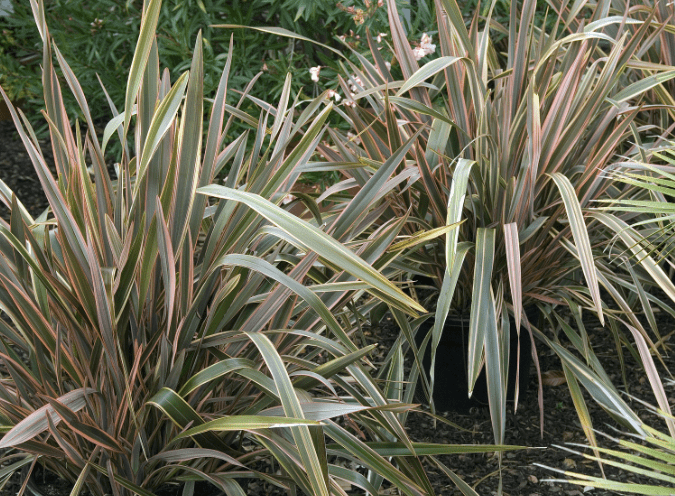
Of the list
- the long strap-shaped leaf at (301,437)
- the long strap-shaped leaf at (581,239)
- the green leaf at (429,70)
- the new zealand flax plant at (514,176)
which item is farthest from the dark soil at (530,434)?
the green leaf at (429,70)

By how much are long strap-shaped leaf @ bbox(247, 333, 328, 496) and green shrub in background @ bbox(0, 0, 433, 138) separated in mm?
1447

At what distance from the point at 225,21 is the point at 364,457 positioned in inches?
76.7

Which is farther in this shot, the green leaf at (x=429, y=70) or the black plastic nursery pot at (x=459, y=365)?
the black plastic nursery pot at (x=459, y=365)

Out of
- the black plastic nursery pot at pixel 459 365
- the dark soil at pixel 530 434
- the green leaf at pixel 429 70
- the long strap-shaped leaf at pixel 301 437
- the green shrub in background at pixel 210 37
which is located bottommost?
the dark soil at pixel 530 434

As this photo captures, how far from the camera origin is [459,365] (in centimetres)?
156

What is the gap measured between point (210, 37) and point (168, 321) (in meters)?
1.78

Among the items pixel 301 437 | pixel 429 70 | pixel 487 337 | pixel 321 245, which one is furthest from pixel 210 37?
pixel 301 437

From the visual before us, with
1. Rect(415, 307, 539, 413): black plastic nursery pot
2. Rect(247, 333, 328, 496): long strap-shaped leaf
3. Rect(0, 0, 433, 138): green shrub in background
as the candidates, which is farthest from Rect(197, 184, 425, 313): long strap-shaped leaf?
Rect(0, 0, 433, 138): green shrub in background

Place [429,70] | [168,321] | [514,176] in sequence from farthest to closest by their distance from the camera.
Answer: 1. [514,176]
2. [429,70]
3. [168,321]

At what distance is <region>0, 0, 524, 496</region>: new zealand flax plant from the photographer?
3.13ft

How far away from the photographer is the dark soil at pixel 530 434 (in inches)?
56.4

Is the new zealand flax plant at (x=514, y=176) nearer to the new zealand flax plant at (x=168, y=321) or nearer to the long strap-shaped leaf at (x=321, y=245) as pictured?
the new zealand flax plant at (x=168, y=321)

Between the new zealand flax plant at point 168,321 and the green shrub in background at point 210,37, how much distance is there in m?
1.18

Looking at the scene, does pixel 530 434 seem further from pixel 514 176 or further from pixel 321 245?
pixel 321 245
